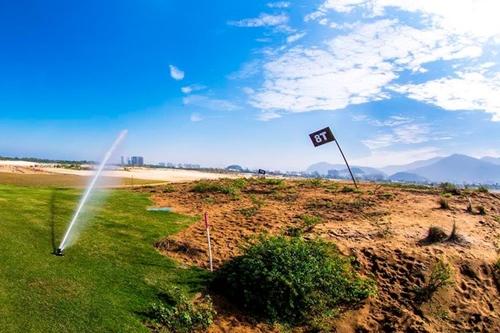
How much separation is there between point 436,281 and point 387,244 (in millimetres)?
2300

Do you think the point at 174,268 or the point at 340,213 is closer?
the point at 174,268

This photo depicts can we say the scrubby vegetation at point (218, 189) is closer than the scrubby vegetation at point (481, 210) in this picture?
No

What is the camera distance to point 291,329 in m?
10.0

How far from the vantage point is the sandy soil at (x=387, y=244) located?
11281mm

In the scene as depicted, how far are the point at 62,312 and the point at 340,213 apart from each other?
13018 mm

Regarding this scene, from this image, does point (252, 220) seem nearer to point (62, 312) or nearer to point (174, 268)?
point (174, 268)

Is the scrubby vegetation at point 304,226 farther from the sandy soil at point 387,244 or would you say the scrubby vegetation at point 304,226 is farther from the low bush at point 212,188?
the low bush at point 212,188

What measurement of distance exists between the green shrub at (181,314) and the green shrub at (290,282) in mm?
1182

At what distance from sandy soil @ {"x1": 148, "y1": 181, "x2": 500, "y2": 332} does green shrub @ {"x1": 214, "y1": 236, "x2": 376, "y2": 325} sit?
49 centimetres

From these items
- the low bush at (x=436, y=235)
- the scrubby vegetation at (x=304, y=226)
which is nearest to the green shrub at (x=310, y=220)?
the scrubby vegetation at (x=304, y=226)

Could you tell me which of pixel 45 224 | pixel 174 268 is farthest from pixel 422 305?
pixel 45 224

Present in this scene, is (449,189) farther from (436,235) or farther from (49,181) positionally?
(49,181)

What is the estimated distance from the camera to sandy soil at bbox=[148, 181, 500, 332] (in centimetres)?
1128

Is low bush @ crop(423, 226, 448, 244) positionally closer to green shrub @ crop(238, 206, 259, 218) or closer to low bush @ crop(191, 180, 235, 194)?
green shrub @ crop(238, 206, 259, 218)
